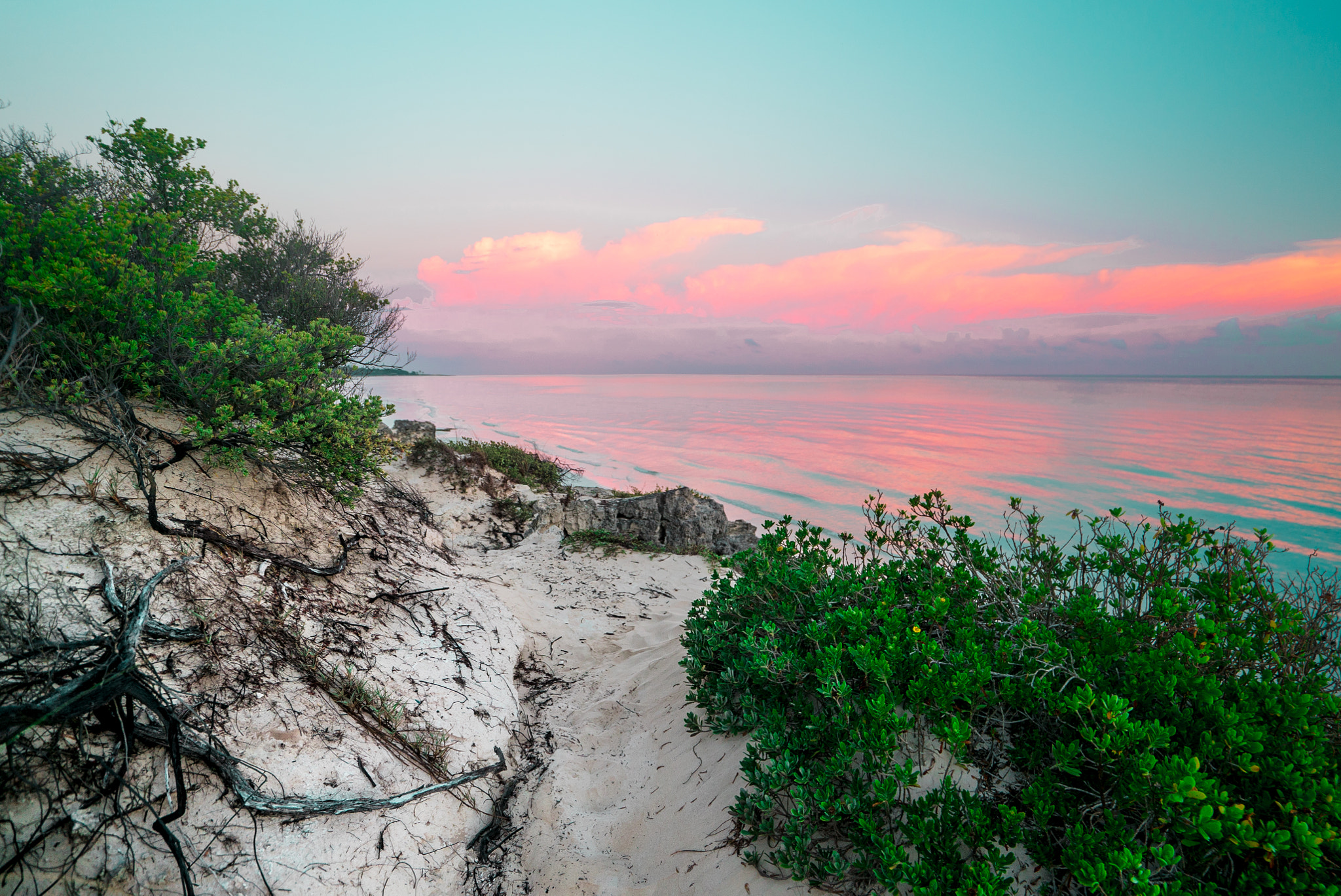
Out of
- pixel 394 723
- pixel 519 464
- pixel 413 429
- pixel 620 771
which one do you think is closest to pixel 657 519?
pixel 519 464

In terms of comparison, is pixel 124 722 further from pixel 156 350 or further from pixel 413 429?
pixel 413 429

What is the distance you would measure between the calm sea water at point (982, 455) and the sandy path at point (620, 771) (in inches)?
473

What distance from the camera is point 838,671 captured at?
114 inches

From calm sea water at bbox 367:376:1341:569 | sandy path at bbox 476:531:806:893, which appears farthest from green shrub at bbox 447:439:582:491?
calm sea water at bbox 367:376:1341:569

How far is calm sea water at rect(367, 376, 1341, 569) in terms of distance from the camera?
17359mm

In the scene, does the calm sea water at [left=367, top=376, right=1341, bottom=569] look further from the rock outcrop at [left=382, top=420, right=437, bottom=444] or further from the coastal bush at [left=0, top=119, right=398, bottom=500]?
the coastal bush at [left=0, top=119, right=398, bottom=500]

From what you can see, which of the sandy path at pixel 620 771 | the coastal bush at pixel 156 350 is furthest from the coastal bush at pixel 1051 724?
the coastal bush at pixel 156 350

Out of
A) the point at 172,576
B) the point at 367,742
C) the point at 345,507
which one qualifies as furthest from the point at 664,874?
the point at 345,507

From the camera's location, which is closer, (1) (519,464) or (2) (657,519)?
(2) (657,519)

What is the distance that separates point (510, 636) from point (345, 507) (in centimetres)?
246

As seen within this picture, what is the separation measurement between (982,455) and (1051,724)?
1034 inches

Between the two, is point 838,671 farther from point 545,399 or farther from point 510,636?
point 545,399

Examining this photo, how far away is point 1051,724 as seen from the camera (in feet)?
8.45

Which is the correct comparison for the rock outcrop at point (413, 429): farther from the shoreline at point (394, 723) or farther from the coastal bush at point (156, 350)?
the shoreline at point (394, 723)
